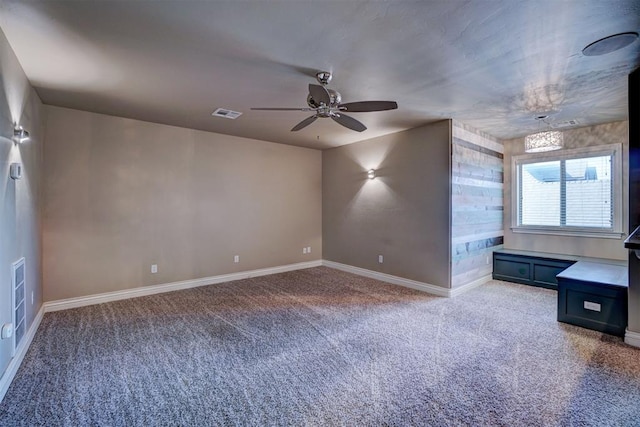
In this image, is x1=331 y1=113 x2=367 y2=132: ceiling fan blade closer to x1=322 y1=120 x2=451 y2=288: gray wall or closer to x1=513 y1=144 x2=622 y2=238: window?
x1=322 y1=120 x2=451 y2=288: gray wall

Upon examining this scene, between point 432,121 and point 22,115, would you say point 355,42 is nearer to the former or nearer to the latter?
point 432,121

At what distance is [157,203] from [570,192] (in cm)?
660

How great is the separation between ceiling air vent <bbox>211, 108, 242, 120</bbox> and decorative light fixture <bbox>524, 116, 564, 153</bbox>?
4097mm

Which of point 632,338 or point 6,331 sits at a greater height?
point 6,331

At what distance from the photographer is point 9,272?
240cm

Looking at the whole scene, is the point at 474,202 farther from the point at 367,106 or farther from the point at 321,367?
the point at 321,367

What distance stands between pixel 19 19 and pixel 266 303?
3.56 m

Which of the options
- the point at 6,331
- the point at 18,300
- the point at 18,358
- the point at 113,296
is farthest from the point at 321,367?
the point at 113,296

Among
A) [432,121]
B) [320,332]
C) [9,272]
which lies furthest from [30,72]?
[432,121]

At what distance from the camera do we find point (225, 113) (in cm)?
407

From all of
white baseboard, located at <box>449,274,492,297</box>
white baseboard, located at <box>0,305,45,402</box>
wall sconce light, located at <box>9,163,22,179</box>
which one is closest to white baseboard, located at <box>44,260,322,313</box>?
white baseboard, located at <box>0,305,45,402</box>

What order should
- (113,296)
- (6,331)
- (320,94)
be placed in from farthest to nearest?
(113,296), (320,94), (6,331)

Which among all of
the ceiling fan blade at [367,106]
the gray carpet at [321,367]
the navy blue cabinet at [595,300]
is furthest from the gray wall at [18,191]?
the navy blue cabinet at [595,300]

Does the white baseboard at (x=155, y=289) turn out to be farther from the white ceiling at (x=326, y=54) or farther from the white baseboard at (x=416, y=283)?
the white ceiling at (x=326, y=54)
